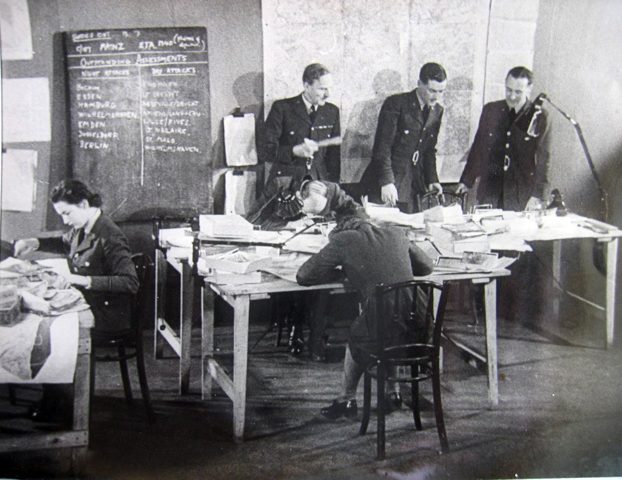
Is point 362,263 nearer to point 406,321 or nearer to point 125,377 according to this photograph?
point 406,321

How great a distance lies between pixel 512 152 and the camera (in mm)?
3594

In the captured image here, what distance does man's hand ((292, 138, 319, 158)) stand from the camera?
11.5 ft

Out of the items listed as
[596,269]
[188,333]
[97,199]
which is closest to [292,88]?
[97,199]

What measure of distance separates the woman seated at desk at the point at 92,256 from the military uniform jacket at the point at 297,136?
28.9 inches

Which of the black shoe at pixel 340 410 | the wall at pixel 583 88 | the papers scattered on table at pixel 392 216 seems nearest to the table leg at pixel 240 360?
the black shoe at pixel 340 410

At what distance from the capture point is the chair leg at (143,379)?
3446 millimetres

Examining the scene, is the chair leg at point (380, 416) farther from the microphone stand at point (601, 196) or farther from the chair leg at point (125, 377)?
the microphone stand at point (601, 196)

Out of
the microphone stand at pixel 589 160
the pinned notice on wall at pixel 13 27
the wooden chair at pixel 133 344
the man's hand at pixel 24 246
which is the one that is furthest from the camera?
the microphone stand at pixel 589 160

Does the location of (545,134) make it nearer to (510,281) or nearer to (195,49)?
(510,281)

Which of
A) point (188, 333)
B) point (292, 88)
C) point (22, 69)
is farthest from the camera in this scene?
A: point (188, 333)

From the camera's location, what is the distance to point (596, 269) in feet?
12.7

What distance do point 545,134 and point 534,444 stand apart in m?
1.35

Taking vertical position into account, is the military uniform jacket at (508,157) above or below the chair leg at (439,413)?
above

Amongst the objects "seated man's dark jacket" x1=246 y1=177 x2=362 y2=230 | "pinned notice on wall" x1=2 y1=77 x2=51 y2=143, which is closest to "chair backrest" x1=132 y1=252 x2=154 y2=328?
"seated man's dark jacket" x1=246 y1=177 x2=362 y2=230
